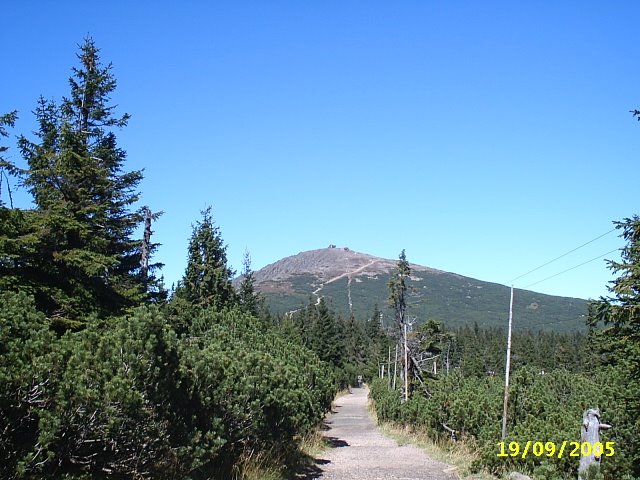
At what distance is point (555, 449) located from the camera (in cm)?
1053

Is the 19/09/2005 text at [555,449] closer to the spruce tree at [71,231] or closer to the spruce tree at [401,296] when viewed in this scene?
the spruce tree at [71,231]

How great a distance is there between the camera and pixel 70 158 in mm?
13133

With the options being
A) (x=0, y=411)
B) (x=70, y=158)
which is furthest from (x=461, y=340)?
(x=0, y=411)

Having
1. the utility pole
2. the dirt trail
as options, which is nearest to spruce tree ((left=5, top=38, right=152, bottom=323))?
the dirt trail

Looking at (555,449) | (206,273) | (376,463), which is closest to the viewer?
(555,449)

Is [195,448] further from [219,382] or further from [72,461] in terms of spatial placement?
[72,461]

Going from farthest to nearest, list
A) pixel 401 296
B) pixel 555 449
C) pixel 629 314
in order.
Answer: pixel 401 296 → pixel 555 449 → pixel 629 314

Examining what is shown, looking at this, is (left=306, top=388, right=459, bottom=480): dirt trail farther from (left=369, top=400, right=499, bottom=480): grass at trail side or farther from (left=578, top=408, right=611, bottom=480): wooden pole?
(left=578, top=408, right=611, bottom=480): wooden pole

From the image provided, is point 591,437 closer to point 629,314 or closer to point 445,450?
point 629,314

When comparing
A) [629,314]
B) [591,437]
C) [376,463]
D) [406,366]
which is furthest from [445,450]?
[406,366]

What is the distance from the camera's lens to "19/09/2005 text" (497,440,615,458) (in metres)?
8.92

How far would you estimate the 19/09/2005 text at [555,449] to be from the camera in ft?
29.3

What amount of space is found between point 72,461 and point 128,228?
16001mm

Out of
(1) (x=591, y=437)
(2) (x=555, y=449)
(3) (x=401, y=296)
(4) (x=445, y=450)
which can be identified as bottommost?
(4) (x=445, y=450)
